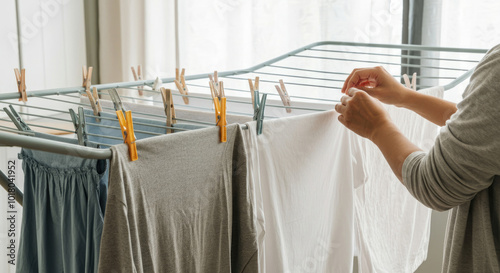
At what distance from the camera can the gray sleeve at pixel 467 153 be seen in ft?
3.05

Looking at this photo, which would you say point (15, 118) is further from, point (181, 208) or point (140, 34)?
point (140, 34)

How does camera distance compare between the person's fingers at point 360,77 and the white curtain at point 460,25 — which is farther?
the white curtain at point 460,25

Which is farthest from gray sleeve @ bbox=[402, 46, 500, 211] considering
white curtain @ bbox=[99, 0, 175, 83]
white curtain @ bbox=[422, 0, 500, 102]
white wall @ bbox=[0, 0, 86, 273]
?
white curtain @ bbox=[99, 0, 175, 83]

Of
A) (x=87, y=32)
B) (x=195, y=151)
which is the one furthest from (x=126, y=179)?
(x=87, y=32)

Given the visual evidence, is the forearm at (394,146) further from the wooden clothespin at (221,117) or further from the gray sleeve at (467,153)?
the wooden clothespin at (221,117)

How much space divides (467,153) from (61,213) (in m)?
0.71

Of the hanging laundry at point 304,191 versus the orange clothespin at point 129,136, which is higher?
the orange clothespin at point 129,136

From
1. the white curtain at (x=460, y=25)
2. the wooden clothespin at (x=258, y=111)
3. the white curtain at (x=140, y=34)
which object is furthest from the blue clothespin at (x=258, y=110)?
the white curtain at (x=140, y=34)

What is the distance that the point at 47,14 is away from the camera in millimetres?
2771

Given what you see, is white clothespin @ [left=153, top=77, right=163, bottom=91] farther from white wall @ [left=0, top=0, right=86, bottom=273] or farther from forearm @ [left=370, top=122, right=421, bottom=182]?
white wall @ [left=0, top=0, right=86, bottom=273]

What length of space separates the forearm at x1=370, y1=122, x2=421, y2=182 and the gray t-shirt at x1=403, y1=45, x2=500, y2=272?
0.08 feet

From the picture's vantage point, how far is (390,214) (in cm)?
175

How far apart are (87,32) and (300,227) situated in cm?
200

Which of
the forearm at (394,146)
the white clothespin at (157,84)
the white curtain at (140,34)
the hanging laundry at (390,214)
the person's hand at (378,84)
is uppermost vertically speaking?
the white curtain at (140,34)
